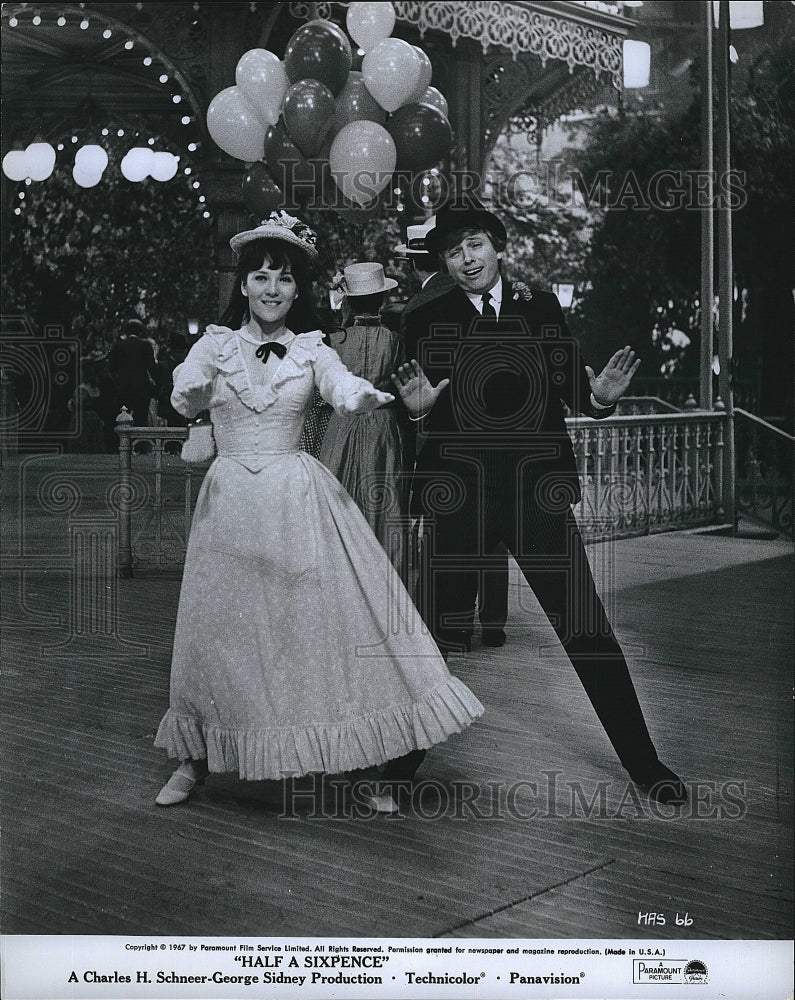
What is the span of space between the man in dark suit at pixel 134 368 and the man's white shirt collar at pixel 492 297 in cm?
102

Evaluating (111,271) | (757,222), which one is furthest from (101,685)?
(111,271)

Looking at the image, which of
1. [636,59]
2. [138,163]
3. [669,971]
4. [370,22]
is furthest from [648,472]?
[669,971]

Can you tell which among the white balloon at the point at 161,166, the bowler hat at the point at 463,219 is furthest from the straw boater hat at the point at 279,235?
the white balloon at the point at 161,166

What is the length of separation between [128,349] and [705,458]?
420cm

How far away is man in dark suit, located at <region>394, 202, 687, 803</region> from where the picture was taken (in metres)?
2.79

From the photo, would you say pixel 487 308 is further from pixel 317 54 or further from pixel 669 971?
pixel 317 54

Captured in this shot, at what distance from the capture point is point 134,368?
3375 mm

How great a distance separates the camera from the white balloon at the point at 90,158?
23.1 ft

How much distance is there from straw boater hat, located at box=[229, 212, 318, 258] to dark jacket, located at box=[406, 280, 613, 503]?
34cm

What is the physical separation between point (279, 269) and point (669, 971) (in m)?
1.72

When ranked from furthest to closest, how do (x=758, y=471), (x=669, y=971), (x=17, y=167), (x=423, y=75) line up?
1. (x=758, y=471)
2. (x=17, y=167)
3. (x=423, y=75)
4. (x=669, y=971)

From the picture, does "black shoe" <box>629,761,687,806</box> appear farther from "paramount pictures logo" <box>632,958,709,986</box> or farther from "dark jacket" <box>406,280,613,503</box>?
"dark jacket" <box>406,280,613,503</box>

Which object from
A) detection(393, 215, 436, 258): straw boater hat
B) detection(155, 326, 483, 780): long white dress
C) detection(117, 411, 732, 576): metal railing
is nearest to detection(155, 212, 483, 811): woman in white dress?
detection(155, 326, 483, 780): long white dress

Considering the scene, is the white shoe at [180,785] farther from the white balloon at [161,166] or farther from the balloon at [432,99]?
the white balloon at [161,166]
